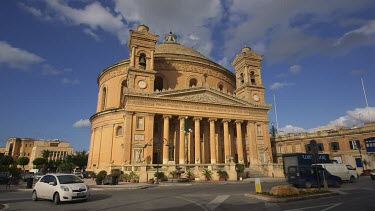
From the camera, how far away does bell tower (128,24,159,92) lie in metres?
34.4

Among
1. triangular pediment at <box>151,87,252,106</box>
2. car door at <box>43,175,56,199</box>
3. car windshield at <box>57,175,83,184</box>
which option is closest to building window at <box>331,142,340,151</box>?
triangular pediment at <box>151,87,252,106</box>

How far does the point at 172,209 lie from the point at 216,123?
29.2 metres

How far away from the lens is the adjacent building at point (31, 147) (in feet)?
320

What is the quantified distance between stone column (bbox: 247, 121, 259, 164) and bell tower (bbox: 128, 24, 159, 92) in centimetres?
1710

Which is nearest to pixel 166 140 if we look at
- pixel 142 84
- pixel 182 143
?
pixel 182 143

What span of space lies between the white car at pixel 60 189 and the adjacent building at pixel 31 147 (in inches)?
3832

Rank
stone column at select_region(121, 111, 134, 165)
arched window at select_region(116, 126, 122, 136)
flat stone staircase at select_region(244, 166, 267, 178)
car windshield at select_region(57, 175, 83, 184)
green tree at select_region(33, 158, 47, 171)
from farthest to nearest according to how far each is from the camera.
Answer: green tree at select_region(33, 158, 47, 171) < arched window at select_region(116, 126, 122, 136) < flat stone staircase at select_region(244, 166, 267, 178) < stone column at select_region(121, 111, 134, 165) < car windshield at select_region(57, 175, 83, 184)

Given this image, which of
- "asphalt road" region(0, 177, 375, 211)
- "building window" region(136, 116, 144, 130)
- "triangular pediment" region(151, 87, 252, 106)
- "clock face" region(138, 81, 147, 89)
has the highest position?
"clock face" region(138, 81, 147, 89)

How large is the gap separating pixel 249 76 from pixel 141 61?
2049cm

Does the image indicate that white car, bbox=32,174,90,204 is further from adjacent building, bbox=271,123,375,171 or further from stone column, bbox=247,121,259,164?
adjacent building, bbox=271,123,375,171

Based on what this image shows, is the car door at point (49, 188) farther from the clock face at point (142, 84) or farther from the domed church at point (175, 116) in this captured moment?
the clock face at point (142, 84)

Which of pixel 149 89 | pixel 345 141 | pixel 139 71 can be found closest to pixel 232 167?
pixel 149 89

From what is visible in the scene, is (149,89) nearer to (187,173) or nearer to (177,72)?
(177,72)

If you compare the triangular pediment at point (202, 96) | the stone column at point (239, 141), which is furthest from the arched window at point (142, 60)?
the stone column at point (239, 141)
